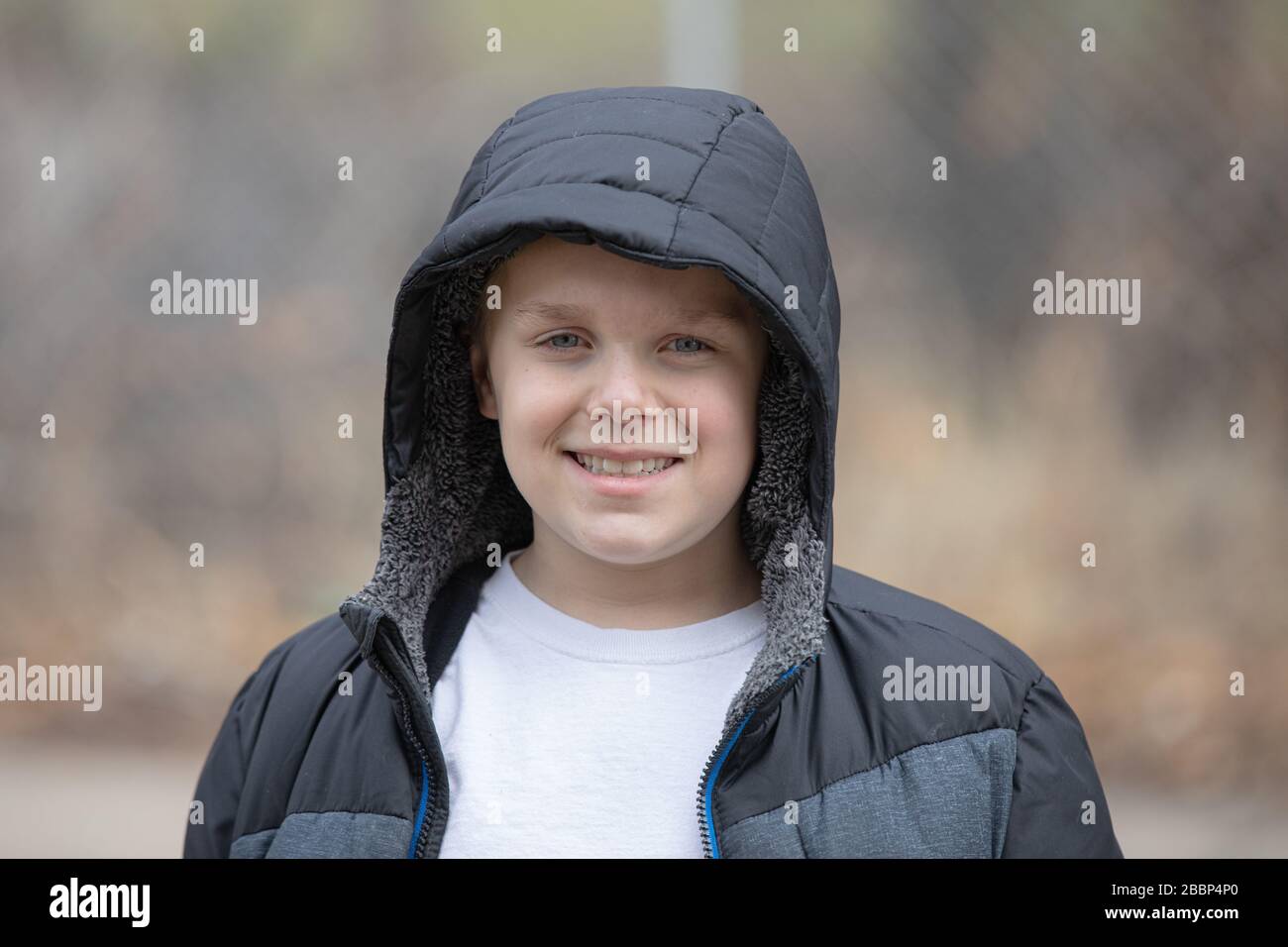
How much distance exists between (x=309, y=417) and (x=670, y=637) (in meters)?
3.15

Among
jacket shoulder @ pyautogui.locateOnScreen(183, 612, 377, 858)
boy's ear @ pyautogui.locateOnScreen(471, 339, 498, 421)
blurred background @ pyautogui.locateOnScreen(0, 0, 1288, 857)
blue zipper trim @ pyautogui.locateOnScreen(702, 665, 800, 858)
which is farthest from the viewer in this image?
blurred background @ pyautogui.locateOnScreen(0, 0, 1288, 857)

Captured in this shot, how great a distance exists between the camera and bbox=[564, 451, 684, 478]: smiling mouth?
133cm

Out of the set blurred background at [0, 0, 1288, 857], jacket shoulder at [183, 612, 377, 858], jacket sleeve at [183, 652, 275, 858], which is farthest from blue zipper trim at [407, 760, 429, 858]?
blurred background at [0, 0, 1288, 857]

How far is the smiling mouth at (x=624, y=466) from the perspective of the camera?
1331 mm

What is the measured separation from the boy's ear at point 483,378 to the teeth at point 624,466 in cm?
20

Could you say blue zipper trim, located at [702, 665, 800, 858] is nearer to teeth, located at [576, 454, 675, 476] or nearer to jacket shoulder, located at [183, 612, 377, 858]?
teeth, located at [576, 454, 675, 476]

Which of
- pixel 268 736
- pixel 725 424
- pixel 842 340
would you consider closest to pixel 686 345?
pixel 725 424

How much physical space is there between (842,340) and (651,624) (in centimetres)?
282

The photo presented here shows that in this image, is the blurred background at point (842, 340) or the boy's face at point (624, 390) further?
the blurred background at point (842, 340)

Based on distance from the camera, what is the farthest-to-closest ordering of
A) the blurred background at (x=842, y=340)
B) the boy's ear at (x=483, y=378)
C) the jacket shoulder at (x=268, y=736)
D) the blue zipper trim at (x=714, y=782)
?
the blurred background at (x=842, y=340)
the boy's ear at (x=483, y=378)
the jacket shoulder at (x=268, y=736)
the blue zipper trim at (x=714, y=782)

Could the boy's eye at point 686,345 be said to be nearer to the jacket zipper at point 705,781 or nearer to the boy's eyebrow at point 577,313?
the boy's eyebrow at point 577,313

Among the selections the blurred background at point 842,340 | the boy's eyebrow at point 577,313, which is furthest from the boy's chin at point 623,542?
the blurred background at point 842,340

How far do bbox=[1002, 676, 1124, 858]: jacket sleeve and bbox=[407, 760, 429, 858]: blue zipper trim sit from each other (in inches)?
22.5

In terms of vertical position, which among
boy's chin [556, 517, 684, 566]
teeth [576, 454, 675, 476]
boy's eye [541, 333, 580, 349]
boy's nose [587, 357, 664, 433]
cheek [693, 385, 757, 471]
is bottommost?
boy's chin [556, 517, 684, 566]
